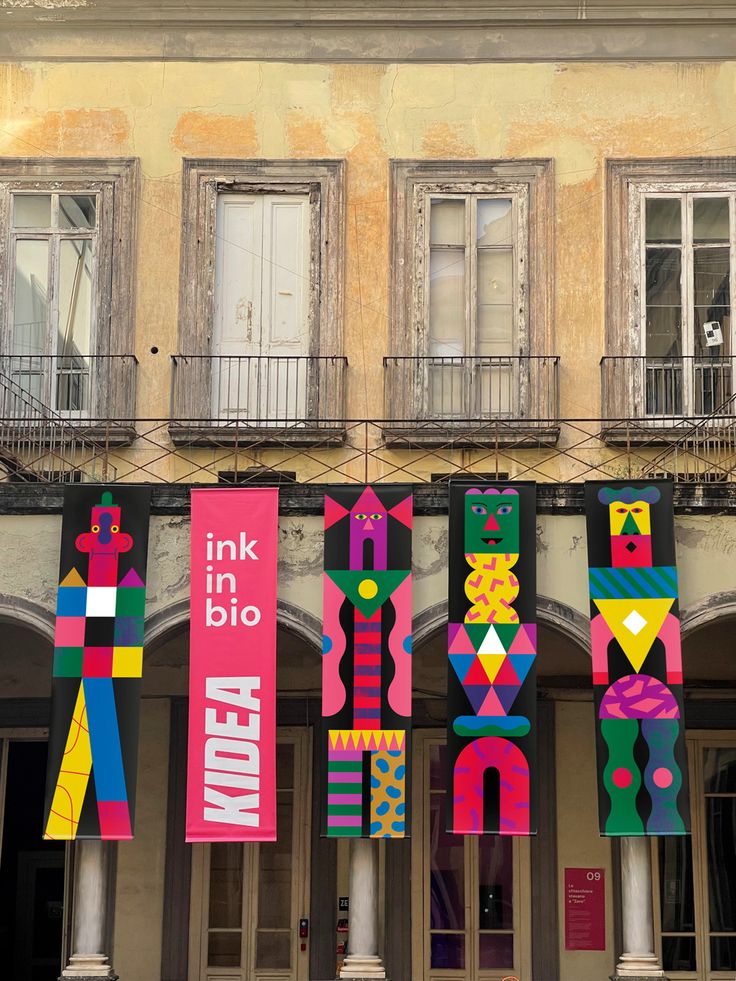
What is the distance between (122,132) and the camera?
53.4 ft

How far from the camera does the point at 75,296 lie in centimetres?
1622

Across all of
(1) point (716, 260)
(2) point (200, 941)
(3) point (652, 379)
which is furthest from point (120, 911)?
(1) point (716, 260)

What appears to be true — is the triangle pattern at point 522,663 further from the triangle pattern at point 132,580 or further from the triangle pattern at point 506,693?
the triangle pattern at point 132,580

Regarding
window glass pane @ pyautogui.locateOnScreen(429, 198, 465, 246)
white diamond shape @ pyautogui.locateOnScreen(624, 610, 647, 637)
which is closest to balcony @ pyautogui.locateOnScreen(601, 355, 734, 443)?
window glass pane @ pyautogui.locateOnScreen(429, 198, 465, 246)

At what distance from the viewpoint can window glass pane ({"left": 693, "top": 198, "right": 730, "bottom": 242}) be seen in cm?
1599

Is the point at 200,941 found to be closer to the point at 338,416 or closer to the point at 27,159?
the point at 338,416

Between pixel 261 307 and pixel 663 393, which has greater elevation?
pixel 261 307

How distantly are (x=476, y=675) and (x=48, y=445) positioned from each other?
18.0ft

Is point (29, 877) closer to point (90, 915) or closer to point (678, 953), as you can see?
point (90, 915)

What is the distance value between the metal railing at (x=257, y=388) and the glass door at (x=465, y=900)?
3.81 metres

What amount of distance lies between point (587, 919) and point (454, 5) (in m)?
9.55

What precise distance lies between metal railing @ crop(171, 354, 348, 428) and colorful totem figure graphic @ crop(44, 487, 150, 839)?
2.62 m

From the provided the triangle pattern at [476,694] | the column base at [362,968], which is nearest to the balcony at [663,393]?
the triangle pattern at [476,694]

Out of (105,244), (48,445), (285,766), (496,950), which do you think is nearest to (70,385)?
(48,445)
